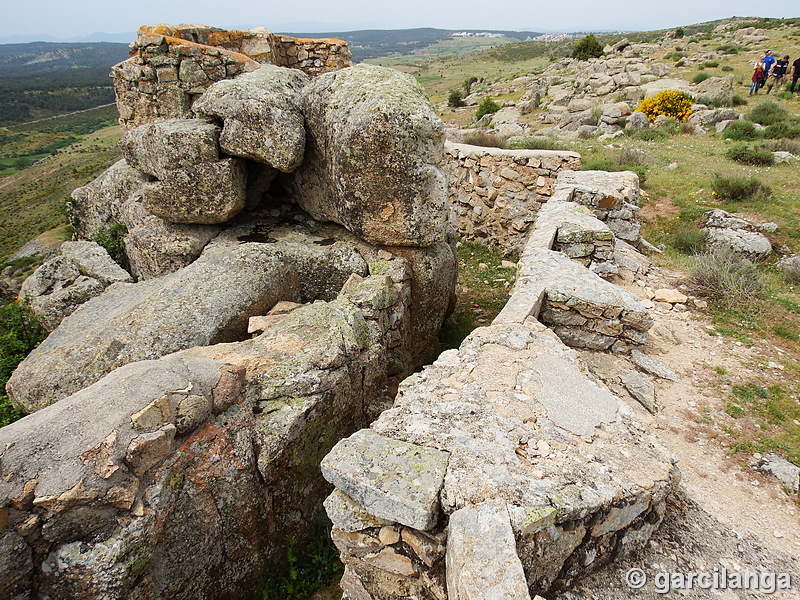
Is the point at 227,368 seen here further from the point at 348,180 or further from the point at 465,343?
the point at 348,180

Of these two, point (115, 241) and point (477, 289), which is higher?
point (115, 241)

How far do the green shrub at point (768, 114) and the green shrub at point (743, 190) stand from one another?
23.8ft

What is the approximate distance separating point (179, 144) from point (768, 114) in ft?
57.1

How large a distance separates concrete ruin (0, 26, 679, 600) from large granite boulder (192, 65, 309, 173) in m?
0.03

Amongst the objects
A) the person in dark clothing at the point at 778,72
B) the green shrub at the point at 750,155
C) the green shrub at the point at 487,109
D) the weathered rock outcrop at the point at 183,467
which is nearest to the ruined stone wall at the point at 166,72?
the weathered rock outcrop at the point at 183,467

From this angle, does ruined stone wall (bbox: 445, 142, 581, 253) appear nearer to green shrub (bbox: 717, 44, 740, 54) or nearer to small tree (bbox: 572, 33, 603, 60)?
green shrub (bbox: 717, 44, 740, 54)

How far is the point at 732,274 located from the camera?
20.0 feet

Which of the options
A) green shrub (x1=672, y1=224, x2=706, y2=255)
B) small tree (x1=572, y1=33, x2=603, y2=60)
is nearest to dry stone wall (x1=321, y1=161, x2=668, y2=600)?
green shrub (x1=672, y1=224, x2=706, y2=255)

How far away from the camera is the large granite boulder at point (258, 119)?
560cm

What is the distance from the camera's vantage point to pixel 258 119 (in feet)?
18.4

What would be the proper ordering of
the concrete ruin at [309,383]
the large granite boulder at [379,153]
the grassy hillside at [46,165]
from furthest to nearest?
the grassy hillside at [46,165] → the large granite boulder at [379,153] → the concrete ruin at [309,383]

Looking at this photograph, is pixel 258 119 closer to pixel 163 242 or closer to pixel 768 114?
pixel 163 242

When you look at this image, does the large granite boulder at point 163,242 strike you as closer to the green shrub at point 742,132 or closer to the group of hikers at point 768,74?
the green shrub at point 742,132

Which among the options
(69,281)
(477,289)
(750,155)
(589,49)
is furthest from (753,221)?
(589,49)
